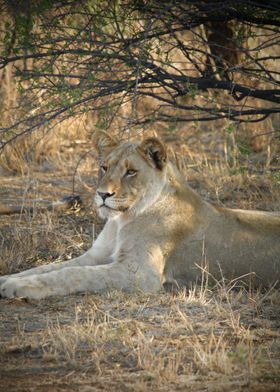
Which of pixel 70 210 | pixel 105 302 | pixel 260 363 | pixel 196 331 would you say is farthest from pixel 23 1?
pixel 260 363

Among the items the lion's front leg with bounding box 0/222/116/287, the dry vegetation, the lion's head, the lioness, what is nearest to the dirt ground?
the dry vegetation

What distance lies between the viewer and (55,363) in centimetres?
→ 389

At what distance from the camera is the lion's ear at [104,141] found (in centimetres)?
578

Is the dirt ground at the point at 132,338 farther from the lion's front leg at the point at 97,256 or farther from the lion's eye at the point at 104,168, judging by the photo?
the lion's eye at the point at 104,168

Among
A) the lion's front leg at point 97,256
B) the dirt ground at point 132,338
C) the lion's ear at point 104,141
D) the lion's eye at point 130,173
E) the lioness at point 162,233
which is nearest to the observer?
the dirt ground at point 132,338

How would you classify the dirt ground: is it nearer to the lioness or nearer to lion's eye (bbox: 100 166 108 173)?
the lioness

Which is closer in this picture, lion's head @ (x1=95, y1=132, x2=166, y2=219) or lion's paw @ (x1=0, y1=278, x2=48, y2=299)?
lion's paw @ (x1=0, y1=278, x2=48, y2=299)

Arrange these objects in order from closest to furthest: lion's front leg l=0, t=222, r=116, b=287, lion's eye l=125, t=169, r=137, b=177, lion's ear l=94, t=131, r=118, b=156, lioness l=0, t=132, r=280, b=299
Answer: lioness l=0, t=132, r=280, b=299
lion's eye l=125, t=169, r=137, b=177
lion's front leg l=0, t=222, r=116, b=287
lion's ear l=94, t=131, r=118, b=156

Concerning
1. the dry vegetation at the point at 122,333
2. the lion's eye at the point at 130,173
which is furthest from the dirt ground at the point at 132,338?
the lion's eye at the point at 130,173

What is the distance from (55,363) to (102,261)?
1813mm

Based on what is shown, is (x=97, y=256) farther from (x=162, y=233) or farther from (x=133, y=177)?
(x=133, y=177)

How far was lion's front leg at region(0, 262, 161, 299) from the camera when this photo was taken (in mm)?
4988

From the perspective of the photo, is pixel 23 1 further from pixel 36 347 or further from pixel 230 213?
pixel 36 347

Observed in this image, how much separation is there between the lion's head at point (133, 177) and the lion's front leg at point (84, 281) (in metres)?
0.41
